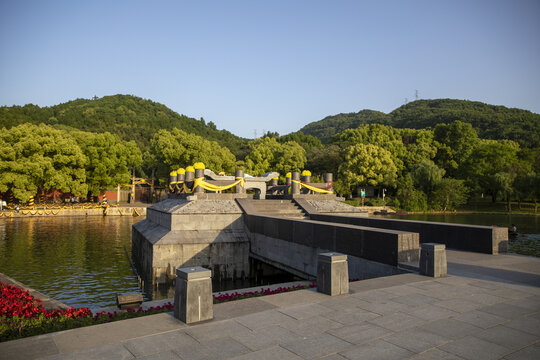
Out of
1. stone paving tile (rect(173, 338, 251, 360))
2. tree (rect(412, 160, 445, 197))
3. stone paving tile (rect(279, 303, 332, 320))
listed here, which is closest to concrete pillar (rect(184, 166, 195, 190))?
stone paving tile (rect(279, 303, 332, 320))

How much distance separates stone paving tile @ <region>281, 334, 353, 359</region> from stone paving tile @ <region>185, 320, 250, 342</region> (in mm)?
998

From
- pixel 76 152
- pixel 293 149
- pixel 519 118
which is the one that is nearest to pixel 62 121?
pixel 76 152

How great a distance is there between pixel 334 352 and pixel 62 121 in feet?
328

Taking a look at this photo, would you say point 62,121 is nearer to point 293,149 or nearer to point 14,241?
point 293,149

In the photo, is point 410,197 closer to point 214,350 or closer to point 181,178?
point 181,178

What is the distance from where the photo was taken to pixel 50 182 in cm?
4806

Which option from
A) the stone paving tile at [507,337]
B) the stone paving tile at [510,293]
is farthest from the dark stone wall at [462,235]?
the stone paving tile at [507,337]

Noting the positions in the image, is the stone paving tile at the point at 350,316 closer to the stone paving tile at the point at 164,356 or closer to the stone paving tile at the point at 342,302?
the stone paving tile at the point at 342,302

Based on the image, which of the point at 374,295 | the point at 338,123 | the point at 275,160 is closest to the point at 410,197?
the point at 275,160

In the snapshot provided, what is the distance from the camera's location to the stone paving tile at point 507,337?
5543 mm

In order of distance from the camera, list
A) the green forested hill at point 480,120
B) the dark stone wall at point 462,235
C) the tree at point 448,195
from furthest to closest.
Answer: the green forested hill at point 480,120 < the tree at point 448,195 < the dark stone wall at point 462,235

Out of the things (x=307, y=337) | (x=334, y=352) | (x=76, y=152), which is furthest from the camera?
(x=76, y=152)

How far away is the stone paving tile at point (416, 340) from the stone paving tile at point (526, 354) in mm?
858

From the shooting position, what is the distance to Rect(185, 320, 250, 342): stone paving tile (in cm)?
586
